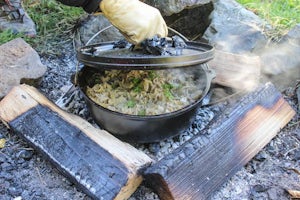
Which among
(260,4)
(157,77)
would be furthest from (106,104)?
(260,4)

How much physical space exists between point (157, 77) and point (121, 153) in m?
0.66

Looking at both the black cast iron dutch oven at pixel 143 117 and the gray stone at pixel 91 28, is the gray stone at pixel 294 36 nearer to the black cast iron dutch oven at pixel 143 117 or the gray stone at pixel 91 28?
the black cast iron dutch oven at pixel 143 117

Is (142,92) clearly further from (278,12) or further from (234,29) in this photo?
(278,12)

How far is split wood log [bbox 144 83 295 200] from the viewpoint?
2100mm

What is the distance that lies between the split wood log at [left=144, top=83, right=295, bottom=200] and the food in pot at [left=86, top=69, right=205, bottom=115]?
300 millimetres

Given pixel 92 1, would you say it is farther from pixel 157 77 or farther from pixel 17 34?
pixel 17 34

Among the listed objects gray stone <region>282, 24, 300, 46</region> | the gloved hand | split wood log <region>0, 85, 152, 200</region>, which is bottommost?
split wood log <region>0, 85, 152, 200</region>

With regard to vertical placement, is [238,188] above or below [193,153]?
below

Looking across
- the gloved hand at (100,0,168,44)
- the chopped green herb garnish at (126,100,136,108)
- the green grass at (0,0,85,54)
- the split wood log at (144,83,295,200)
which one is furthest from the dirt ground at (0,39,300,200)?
the green grass at (0,0,85,54)

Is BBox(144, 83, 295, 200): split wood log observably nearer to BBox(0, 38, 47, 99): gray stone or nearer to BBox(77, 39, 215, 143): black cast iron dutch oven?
BBox(77, 39, 215, 143): black cast iron dutch oven

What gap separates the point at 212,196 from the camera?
2270mm

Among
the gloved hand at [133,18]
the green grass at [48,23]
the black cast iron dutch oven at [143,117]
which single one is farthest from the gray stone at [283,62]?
the green grass at [48,23]

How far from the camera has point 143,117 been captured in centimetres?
225

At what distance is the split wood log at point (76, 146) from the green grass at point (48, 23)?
98 cm
